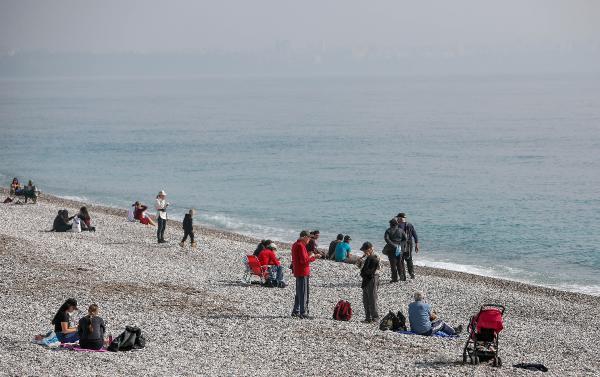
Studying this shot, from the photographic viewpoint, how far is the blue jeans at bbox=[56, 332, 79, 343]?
16812 millimetres

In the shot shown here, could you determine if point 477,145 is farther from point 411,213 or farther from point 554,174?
point 411,213

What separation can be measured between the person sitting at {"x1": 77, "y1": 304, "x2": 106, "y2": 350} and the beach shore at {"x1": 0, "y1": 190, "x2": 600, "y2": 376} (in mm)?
403

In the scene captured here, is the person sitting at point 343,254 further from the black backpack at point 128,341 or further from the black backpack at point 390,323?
the black backpack at point 128,341

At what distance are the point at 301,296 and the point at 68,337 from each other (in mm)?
5427

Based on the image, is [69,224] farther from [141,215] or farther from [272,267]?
[272,267]

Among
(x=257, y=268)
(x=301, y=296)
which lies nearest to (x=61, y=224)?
(x=257, y=268)

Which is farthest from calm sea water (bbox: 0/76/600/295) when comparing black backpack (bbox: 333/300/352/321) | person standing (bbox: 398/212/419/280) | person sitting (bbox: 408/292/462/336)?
person sitting (bbox: 408/292/462/336)

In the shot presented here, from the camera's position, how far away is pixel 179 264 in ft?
Answer: 93.0

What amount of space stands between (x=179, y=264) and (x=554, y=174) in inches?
2156

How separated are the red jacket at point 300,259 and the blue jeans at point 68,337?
5074 millimetres

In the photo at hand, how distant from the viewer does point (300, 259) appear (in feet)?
65.0

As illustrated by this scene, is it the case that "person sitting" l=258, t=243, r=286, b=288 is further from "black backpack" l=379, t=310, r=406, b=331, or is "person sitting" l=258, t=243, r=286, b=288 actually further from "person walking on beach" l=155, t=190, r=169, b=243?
"person walking on beach" l=155, t=190, r=169, b=243

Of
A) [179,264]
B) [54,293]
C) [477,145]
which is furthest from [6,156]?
[54,293]

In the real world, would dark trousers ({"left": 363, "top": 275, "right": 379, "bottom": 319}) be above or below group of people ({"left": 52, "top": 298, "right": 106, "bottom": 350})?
above
